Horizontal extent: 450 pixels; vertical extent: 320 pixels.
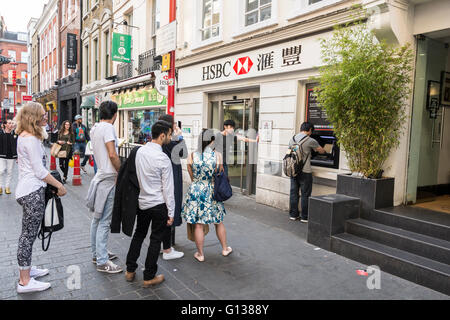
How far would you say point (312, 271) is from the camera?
4.22 meters

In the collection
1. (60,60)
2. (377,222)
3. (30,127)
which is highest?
(60,60)

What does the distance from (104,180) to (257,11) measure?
5973 millimetres

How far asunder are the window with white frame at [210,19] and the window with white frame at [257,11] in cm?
117

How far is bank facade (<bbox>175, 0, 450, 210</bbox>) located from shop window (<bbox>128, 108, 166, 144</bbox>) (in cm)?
272

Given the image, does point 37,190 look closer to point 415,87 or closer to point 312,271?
point 312,271

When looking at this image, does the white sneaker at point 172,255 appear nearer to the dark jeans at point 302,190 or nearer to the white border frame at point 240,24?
the dark jeans at point 302,190

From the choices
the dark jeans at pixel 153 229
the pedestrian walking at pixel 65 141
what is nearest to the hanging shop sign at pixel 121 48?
the pedestrian walking at pixel 65 141

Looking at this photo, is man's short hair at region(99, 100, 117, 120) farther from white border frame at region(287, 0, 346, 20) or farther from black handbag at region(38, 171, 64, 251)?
white border frame at region(287, 0, 346, 20)

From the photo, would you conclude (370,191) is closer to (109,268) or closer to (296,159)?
(296,159)

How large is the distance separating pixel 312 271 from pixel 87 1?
21.4 meters

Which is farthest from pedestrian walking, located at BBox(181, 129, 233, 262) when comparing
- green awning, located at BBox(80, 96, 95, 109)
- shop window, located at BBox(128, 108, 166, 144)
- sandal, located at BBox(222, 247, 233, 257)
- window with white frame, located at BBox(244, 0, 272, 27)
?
green awning, located at BBox(80, 96, 95, 109)

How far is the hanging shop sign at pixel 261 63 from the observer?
21.6 feet
